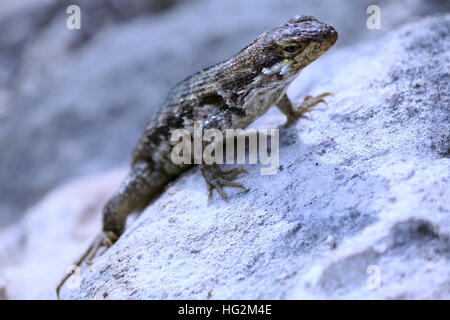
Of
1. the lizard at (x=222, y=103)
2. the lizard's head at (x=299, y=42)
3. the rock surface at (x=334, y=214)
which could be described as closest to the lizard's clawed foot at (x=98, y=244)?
the lizard at (x=222, y=103)

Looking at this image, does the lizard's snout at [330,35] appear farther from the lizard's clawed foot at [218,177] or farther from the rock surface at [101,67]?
the rock surface at [101,67]

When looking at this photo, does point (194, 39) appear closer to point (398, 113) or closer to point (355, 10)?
point (355, 10)

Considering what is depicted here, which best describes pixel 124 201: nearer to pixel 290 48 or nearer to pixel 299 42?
pixel 290 48

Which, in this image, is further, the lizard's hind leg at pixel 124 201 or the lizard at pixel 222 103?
the lizard's hind leg at pixel 124 201

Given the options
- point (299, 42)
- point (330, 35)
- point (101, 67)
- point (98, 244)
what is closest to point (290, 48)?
point (299, 42)

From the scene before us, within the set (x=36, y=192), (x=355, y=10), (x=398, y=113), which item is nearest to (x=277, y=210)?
(x=398, y=113)

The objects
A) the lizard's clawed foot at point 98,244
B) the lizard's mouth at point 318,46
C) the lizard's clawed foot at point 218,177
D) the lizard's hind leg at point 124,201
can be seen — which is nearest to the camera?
the lizard's mouth at point 318,46

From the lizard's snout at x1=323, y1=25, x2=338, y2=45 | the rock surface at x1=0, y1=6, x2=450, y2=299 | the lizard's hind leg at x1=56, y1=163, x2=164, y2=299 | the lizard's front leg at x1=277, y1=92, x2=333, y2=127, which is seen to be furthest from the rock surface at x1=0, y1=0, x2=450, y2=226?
the lizard's snout at x1=323, y1=25, x2=338, y2=45

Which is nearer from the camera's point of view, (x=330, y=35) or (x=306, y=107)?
(x=330, y=35)
